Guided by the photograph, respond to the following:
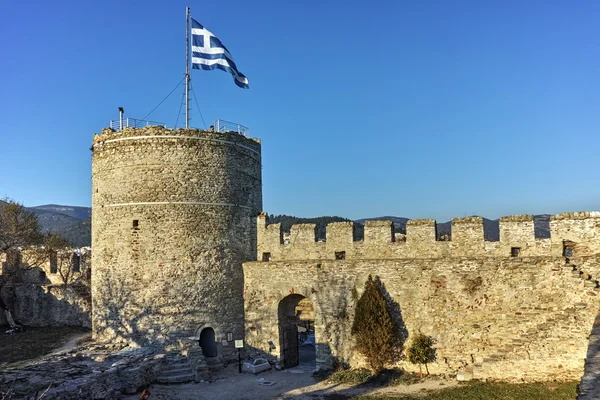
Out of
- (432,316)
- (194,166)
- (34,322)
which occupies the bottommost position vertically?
(34,322)

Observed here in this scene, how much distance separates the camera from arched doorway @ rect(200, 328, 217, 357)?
19.1 meters

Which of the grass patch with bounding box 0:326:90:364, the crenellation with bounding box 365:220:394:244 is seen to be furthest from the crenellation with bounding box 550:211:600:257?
the grass patch with bounding box 0:326:90:364

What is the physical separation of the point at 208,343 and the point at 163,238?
15.8ft

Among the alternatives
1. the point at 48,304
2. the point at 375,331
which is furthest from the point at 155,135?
the point at 48,304

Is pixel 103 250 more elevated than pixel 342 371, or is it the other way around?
pixel 103 250

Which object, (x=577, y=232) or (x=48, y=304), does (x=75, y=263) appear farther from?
(x=577, y=232)

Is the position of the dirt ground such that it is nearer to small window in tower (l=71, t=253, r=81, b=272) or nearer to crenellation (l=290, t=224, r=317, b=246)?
crenellation (l=290, t=224, r=317, b=246)

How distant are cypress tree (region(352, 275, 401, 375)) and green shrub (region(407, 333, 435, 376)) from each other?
2.04ft

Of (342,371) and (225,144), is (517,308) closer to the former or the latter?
(342,371)

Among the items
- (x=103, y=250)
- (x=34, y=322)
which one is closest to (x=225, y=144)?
(x=103, y=250)

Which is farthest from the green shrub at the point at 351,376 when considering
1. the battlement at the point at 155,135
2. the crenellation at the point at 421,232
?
the battlement at the point at 155,135

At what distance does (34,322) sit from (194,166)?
18927mm

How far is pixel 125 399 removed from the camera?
14.8 meters

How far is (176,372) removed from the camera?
17219 mm
